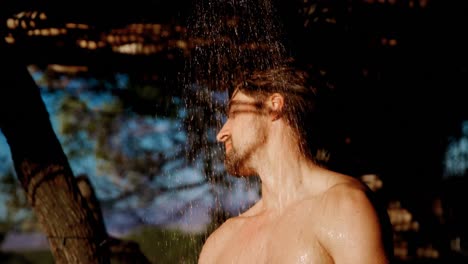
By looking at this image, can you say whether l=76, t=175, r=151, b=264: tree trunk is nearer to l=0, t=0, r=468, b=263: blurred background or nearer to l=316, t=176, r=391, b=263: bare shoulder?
l=0, t=0, r=468, b=263: blurred background

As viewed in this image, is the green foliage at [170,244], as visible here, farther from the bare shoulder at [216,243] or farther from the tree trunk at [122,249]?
the bare shoulder at [216,243]

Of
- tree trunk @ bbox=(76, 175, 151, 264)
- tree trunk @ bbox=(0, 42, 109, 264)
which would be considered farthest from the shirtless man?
tree trunk @ bbox=(76, 175, 151, 264)

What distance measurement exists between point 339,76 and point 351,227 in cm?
239

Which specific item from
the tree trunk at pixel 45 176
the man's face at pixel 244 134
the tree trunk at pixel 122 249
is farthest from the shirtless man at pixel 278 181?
the tree trunk at pixel 122 249

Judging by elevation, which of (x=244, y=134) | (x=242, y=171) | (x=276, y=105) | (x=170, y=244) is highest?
(x=276, y=105)

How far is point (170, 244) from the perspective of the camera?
5285mm

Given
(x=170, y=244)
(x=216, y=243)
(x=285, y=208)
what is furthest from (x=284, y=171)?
(x=170, y=244)

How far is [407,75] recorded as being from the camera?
4.35m

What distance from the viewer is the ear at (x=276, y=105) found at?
2.46 m

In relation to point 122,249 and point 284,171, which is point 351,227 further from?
point 122,249

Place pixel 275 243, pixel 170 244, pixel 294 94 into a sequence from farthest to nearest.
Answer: pixel 170 244, pixel 294 94, pixel 275 243

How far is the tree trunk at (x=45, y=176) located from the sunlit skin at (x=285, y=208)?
42.3 inches

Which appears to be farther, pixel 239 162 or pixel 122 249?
pixel 122 249

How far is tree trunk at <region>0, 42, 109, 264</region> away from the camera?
Result: 3.31 m
